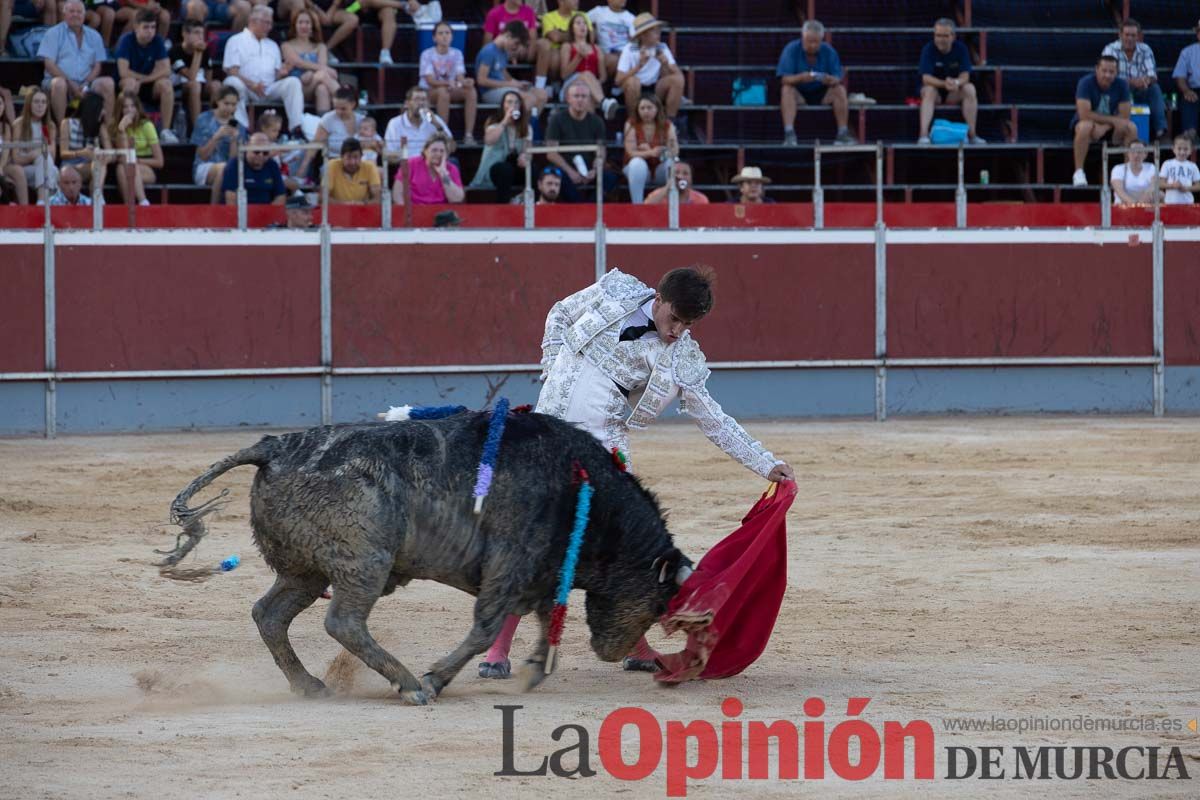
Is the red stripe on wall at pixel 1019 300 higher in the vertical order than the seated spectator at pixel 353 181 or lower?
lower

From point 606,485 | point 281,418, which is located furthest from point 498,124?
point 606,485

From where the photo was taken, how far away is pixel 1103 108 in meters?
13.4

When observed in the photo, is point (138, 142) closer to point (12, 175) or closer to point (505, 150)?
point (12, 175)

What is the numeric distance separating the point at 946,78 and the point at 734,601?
10.0 m

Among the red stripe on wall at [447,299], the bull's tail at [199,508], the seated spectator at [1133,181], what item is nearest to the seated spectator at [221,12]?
the red stripe on wall at [447,299]

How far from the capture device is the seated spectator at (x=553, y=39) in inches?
516

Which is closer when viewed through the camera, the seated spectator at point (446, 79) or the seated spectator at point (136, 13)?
the seated spectator at point (136, 13)

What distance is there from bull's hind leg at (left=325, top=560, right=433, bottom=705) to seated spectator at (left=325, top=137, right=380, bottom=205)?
7.46 meters

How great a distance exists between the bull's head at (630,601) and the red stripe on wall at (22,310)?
23.7ft

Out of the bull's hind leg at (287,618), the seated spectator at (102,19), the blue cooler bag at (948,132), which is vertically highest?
the seated spectator at (102,19)

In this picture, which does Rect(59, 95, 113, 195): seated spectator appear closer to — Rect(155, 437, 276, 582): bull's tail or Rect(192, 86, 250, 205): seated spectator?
Rect(192, 86, 250, 205): seated spectator

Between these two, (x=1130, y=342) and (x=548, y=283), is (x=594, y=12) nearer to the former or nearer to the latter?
(x=548, y=283)

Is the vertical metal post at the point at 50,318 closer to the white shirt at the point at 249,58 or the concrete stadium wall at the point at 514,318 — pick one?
the concrete stadium wall at the point at 514,318

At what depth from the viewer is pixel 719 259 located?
38.5ft
